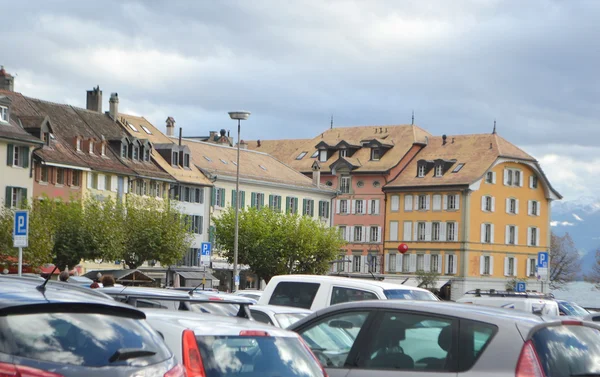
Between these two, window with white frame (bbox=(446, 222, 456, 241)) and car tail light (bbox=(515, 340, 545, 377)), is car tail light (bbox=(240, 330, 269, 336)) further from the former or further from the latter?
window with white frame (bbox=(446, 222, 456, 241))

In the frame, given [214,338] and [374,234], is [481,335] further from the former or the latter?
[374,234]

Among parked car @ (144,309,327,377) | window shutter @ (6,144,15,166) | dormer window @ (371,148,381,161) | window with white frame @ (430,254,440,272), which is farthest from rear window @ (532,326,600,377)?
dormer window @ (371,148,381,161)

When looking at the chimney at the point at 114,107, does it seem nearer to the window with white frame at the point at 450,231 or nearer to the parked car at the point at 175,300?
the window with white frame at the point at 450,231

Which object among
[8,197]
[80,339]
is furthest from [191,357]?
[8,197]

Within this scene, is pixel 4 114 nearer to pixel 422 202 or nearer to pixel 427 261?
pixel 422 202

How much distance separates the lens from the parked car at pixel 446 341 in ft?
30.2

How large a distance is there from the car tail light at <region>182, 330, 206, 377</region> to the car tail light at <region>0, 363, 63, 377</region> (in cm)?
157

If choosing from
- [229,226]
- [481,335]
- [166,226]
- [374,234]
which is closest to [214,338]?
[481,335]

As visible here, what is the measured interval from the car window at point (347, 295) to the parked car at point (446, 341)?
7773mm

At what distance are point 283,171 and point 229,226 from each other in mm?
21029

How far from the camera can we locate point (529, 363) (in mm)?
9086

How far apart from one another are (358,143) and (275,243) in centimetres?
3600

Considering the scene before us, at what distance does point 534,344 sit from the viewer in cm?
920

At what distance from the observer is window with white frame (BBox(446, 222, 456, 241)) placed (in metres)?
103
